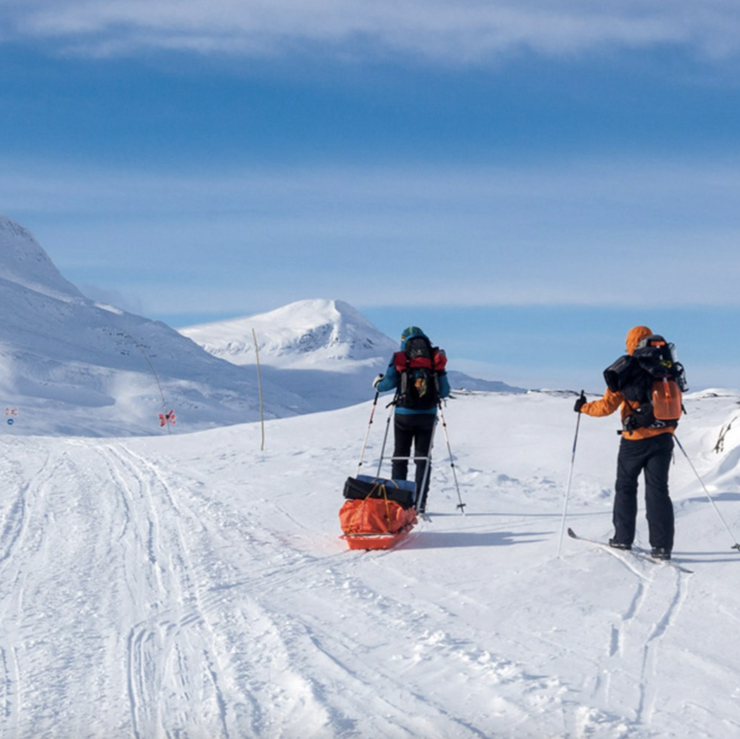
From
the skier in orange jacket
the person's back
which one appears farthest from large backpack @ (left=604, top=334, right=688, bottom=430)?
the person's back

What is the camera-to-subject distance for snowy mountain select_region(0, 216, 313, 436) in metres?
94.8

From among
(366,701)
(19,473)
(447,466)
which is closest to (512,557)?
(366,701)

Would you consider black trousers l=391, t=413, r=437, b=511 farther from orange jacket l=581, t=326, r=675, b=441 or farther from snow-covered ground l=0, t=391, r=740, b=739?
orange jacket l=581, t=326, r=675, b=441

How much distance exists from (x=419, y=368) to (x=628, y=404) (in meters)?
2.74

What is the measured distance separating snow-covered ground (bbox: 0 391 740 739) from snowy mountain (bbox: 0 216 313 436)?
5699 centimetres

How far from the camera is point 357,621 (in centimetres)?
590

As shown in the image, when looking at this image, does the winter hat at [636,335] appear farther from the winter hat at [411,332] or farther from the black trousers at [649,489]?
the winter hat at [411,332]

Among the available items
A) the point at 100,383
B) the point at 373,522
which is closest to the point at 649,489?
the point at 373,522

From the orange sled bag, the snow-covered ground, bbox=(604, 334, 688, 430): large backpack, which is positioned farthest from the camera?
the orange sled bag

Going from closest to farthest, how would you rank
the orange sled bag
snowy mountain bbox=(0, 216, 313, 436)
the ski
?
the ski → the orange sled bag → snowy mountain bbox=(0, 216, 313, 436)

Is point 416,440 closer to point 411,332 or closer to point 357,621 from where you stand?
point 411,332

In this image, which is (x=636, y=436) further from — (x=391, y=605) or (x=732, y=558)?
(x=391, y=605)

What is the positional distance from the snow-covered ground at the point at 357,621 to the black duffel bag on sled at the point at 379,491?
476mm

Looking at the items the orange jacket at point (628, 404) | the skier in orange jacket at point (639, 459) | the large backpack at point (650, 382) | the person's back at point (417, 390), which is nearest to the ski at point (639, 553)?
the skier in orange jacket at point (639, 459)
